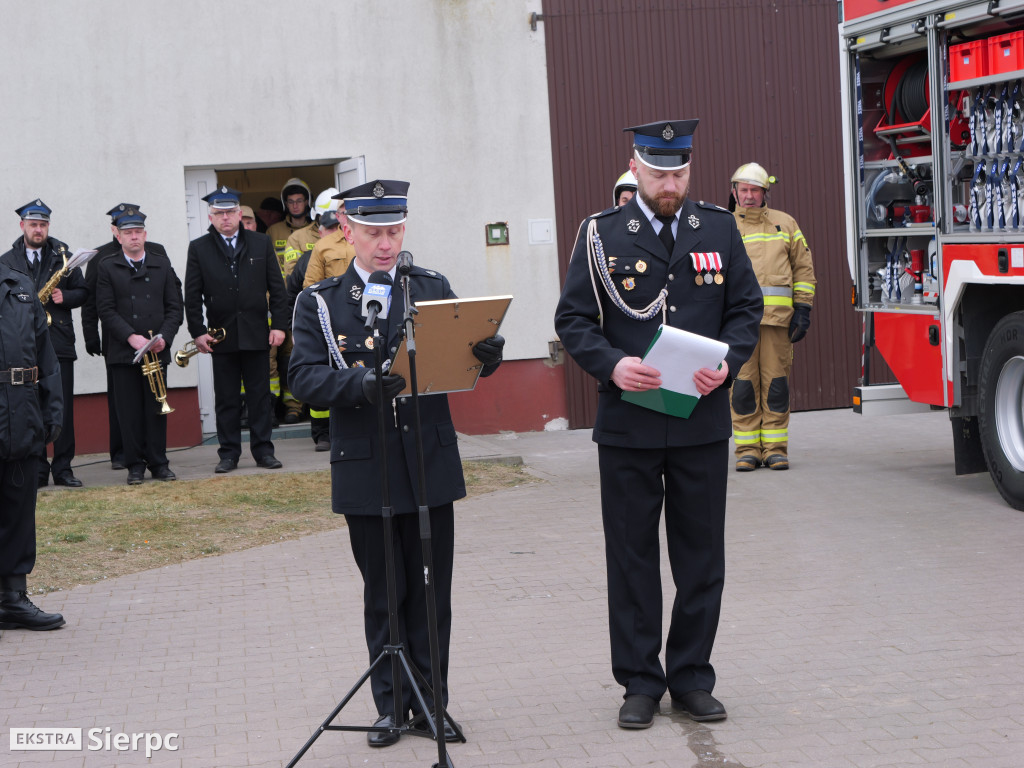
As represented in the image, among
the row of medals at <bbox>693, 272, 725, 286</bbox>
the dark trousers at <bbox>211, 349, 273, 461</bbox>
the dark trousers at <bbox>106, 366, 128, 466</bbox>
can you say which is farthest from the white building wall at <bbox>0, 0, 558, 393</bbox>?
the row of medals at <bbox>693, 272, 725, 286</bbox>

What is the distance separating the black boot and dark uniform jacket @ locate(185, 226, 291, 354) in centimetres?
469

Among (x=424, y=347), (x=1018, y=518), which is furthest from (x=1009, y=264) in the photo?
(x=424, y=347)

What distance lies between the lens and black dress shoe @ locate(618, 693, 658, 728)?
492 cm

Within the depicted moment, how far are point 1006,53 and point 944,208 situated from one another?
111 centimetres

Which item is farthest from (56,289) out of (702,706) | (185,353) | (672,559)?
(702,706)

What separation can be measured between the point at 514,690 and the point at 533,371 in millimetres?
8039

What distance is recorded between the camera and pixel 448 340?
4594 millimetres

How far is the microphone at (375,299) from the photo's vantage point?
452 cm

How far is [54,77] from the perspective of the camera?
491 inches

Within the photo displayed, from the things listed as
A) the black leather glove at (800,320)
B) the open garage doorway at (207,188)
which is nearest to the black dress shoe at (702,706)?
the black leather glove at (800,320)

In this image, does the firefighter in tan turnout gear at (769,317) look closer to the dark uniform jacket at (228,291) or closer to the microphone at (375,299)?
the dark uniform jacket at (228,291)

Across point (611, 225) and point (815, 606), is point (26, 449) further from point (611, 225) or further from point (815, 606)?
point (815, 606)

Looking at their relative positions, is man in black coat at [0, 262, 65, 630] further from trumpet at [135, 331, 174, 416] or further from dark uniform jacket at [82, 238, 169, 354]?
dark uniform jacket at [82, 238, 169, 354]

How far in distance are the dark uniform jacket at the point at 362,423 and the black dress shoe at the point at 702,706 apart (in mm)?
1134
